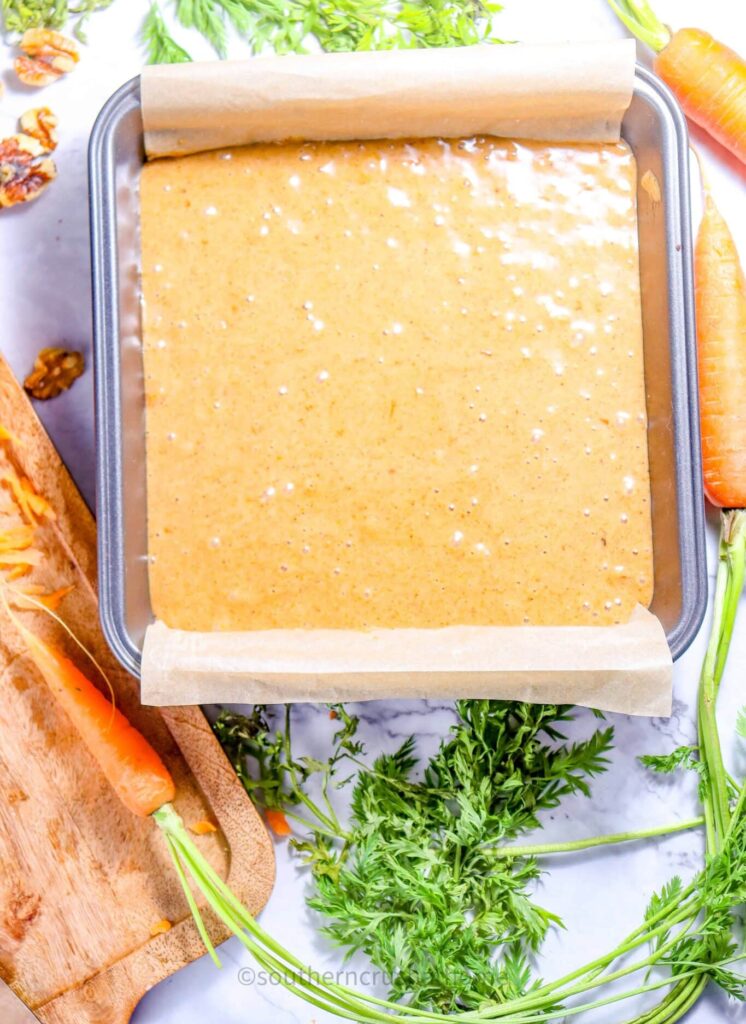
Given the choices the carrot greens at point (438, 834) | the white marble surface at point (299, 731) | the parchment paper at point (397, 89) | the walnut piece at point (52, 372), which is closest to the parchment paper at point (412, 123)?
the parchment paper at point (397, 89)

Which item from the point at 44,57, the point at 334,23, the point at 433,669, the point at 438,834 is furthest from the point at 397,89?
the point at 438,834

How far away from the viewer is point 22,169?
169 centimetres

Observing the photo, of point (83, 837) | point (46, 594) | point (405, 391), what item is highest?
point (405, 391)

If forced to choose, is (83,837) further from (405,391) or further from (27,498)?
(405,391)

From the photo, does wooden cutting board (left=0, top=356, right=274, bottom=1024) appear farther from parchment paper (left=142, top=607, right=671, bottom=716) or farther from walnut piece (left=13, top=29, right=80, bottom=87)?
walnut piece (left=13, top=29, right=80, bottom=87)

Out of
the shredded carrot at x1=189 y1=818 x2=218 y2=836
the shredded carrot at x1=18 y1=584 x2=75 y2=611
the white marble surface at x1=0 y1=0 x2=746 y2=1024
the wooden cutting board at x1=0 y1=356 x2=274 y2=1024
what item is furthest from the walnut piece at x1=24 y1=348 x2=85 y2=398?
the shredded carrot at x1=189 y1=818 x2=218 y2=836

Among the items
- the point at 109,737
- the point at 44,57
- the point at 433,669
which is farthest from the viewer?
the point at 44,57

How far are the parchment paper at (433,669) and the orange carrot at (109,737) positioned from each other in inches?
8.0

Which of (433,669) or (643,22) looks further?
(643,22)

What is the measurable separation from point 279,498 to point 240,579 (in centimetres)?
15

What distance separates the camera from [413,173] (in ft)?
5.12

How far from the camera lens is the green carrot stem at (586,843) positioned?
167 cm

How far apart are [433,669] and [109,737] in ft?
1.93

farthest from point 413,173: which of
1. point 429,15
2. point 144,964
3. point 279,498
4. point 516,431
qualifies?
point 144,964
